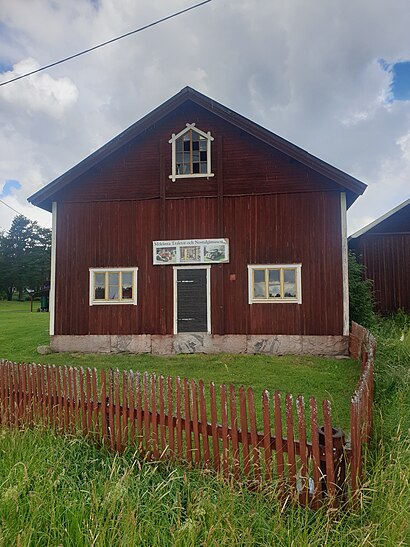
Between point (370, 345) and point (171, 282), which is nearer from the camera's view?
point (370, 345)

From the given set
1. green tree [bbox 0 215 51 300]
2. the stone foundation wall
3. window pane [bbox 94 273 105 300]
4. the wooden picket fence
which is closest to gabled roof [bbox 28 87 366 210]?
window pane [bbox 94 273 105 300]

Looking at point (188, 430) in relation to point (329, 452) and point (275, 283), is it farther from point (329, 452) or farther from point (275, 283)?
point (275, 283)

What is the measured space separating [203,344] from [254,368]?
2.46 meters

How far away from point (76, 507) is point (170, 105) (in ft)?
37.2

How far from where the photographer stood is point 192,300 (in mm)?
11750

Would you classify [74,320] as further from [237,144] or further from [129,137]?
[237,144]

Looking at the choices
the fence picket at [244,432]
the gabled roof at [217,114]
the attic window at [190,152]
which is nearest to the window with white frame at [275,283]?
the gabled roof at [217,114]

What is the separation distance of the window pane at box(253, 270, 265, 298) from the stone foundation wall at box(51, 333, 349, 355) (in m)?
1.23

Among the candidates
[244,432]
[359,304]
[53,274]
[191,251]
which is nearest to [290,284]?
[191,251]

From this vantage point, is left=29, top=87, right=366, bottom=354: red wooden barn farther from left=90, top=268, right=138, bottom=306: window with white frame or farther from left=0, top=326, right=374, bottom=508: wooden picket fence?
left=0, top=326, right=374, bottom=508: wooden picket fence

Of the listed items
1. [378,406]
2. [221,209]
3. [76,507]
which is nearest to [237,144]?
[221,209]

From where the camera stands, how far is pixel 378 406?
541cm

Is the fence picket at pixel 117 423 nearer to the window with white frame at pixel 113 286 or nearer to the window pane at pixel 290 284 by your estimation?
the window with white frame at pixel 113 286

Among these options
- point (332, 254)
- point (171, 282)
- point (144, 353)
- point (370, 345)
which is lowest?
point (144, 353)
